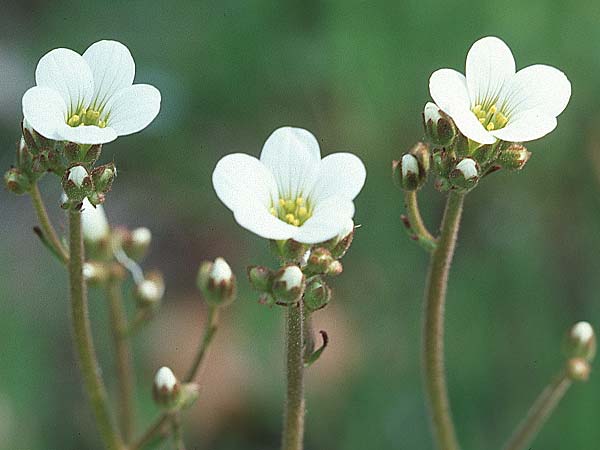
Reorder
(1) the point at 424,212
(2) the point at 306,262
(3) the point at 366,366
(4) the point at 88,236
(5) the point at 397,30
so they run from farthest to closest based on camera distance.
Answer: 1. (5) the point at 397,30
2. (1) the point at 424,212
3. (3) the point at 366,366
4. (4) the point at 88,236
5. (2) the point at 306,262

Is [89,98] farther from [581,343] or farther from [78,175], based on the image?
[581,343]

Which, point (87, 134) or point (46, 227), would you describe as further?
point (46, 227)

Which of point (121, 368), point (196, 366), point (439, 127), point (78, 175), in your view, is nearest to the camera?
point (78, 175)

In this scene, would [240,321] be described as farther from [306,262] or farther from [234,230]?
[306,262]

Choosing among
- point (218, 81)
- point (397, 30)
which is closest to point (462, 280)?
point (397, 30)

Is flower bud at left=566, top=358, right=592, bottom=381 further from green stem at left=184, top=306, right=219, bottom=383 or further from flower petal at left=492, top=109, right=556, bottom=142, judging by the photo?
green stem at left=184, top=306, right=219, bottom=383

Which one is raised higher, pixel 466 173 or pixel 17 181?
pixel 466 173

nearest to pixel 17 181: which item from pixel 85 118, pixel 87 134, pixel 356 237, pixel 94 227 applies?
pixel 85 118
